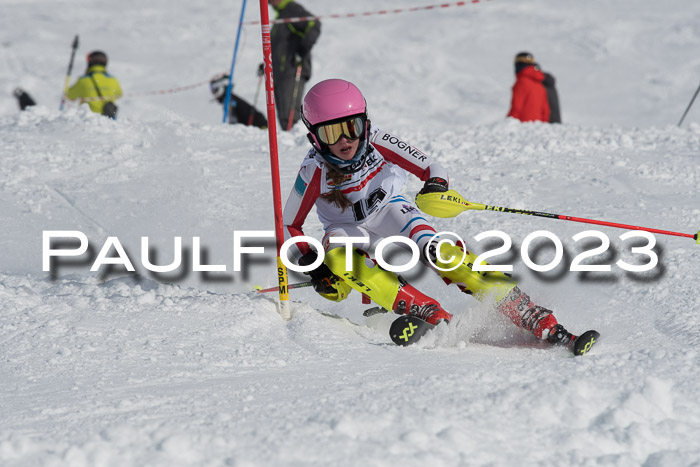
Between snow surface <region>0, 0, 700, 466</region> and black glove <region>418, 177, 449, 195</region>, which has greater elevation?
black glove <region>418, 177, 449, 195</region>

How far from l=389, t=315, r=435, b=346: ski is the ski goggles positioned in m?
1.03

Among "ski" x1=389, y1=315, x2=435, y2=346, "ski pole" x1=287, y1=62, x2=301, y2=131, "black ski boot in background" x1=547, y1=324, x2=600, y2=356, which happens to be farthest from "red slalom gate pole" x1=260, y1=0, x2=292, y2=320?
"ski pole" x1=287, y1=62, x2=301, y2=131

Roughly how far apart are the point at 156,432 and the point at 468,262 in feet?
6.67

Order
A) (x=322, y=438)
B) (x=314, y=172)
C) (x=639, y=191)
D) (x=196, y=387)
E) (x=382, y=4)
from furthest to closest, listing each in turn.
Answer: (x=382, y=4) → (x=639, y=191) → (x=314, y=172) → (x=196, y=387) → (x=322, y=438)

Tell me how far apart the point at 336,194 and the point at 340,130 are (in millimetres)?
423

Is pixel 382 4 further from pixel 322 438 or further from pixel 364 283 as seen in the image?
pixel 322 438

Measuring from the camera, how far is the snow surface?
99.7 inches

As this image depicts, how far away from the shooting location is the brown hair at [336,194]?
14.0 feet

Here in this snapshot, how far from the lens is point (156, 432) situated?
257 cm

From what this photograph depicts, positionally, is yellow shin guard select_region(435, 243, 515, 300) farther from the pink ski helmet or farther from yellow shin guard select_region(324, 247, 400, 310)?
the pink ski helmet

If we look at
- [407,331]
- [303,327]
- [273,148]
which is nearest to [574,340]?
[407,331]

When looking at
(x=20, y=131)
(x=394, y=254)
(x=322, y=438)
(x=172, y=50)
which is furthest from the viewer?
(x=172, y=50)

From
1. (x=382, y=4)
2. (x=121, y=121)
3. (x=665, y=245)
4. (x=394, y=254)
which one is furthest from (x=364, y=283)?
(x=382, y=4)

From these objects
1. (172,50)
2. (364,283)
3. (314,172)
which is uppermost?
(172,50)
